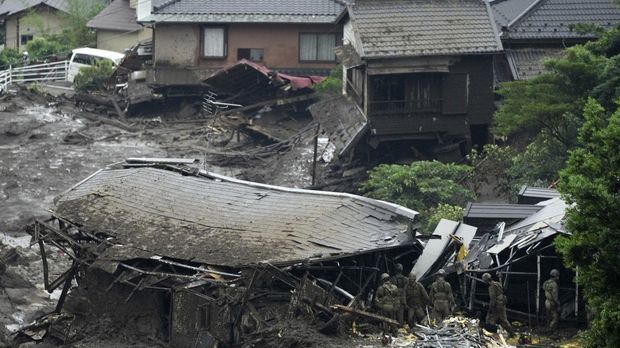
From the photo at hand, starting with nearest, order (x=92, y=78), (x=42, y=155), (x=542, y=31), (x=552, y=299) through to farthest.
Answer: (x=552, y=299) < (x=42, y=155) < (x=542, y=31) < (x=92, y=78)

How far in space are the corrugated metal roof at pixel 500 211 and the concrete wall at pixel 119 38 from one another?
102ft

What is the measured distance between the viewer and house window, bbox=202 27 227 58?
50750mm

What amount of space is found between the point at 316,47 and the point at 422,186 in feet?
54.1

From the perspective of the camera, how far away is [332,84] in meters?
45.5

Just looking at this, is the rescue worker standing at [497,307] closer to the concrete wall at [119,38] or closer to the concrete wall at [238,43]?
the concrete wall at [238,43]

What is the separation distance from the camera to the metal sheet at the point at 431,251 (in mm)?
27264

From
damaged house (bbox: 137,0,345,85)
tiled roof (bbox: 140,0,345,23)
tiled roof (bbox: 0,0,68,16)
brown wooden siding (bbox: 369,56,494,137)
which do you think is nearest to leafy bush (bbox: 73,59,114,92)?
damaged house (bbox: 137,0,345,85)

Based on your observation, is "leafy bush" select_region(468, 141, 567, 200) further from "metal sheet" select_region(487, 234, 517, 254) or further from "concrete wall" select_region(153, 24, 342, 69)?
"concrete wall" select_region(153, 24, 342, 69)

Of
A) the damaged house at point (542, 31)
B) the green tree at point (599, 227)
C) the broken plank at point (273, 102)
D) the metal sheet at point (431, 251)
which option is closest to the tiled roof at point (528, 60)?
the damaged house at point (542, 31)

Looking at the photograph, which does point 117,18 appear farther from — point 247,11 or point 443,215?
point 443,215

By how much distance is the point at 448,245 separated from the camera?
91.8 feet

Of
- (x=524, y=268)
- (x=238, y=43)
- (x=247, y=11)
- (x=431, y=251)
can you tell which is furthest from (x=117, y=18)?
(x=524, y=268)

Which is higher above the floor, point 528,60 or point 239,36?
point 239,36

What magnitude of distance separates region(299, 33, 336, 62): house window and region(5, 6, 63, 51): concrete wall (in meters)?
19.1
